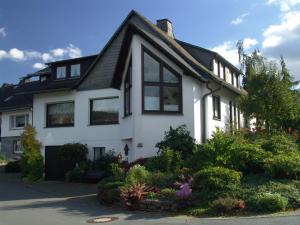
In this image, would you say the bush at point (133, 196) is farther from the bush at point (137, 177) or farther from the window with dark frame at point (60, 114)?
the window with dark frame at point (60, 114)

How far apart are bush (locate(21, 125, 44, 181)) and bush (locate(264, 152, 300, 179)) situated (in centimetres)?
1489

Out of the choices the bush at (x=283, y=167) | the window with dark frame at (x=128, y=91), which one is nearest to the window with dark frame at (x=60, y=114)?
the window with dark frame at (x=128, y=91)

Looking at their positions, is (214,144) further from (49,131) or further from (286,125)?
(49,131)

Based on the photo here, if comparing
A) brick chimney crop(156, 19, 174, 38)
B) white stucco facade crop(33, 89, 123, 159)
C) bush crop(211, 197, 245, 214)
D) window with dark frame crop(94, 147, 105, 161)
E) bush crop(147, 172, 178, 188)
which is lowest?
bush crop(211, 197, 245, 214)

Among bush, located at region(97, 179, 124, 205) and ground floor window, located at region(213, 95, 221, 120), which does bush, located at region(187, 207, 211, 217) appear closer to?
bush, located at region(97, 179, 124, 205)

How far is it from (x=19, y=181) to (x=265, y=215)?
1682cm

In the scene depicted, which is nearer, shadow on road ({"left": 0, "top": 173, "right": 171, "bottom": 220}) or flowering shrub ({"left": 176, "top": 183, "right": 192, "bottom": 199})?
flowering shrub ({"left": 176, "top": 183, "right": 192, "bottom": 199})

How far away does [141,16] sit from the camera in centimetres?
2577

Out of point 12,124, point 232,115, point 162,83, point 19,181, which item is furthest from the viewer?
point 12,124

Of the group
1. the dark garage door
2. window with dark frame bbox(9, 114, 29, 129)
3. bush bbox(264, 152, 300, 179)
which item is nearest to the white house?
the dark garage door

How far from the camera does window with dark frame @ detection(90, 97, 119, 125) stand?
24.8m

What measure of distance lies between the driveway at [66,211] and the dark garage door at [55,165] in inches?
179

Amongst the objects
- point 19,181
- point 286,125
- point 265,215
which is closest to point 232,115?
point 286,125

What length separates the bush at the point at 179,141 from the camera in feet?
62.1
